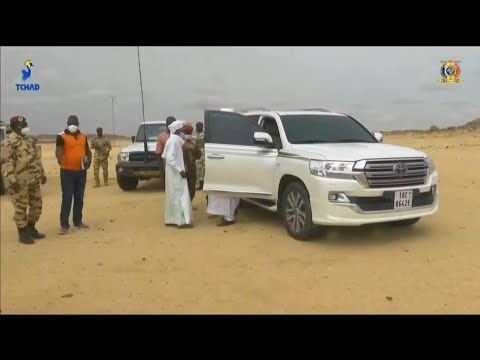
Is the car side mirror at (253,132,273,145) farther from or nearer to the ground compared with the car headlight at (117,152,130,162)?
farther from the ground

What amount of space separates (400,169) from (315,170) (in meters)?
1.07

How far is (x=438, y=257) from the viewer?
529 centimetres

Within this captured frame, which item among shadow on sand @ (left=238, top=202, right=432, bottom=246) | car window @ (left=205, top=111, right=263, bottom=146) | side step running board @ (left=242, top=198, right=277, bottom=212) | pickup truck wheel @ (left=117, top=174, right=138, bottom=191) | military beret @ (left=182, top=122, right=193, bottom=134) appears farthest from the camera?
pickup truck wheel @ (left=117, top=174, right=138, bottom=191)

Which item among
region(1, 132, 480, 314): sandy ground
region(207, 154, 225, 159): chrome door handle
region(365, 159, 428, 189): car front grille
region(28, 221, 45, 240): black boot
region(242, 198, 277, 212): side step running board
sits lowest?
region(1, 132, 480, 314): sandy ground

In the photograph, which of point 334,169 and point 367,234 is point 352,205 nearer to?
point 334,169

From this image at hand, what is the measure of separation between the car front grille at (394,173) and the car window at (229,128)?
1879 mm

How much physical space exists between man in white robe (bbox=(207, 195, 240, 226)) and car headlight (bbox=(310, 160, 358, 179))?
2019mm

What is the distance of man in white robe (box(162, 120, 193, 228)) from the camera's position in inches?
276

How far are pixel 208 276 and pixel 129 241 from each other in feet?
6.55

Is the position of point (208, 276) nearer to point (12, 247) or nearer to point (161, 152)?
point (12, 247)

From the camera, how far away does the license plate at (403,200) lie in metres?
5.61

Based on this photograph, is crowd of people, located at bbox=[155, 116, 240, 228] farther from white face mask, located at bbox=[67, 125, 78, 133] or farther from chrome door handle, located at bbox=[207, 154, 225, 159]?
white face mask, located at bbox=[67, 125, 78, 133]

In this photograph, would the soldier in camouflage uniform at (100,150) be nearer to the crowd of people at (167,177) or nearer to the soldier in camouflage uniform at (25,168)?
the crowd of people at (167,177)

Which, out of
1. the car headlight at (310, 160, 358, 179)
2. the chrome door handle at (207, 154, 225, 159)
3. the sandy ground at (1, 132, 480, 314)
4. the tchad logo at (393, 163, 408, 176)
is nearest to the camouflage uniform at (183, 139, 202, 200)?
the chrome door handle at (207, 154, 225, 159)
